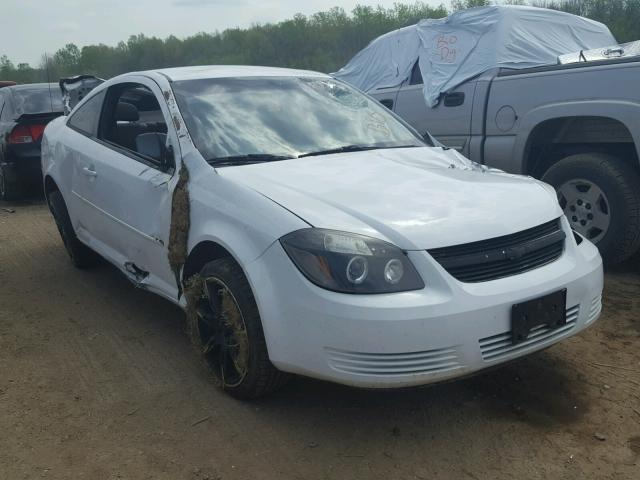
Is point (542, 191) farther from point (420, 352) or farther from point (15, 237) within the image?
point (15, 237)

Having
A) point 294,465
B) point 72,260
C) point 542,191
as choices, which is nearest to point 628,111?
point 542,191

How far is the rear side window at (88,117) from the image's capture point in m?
4.82

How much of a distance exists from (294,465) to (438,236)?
1116 millimetres

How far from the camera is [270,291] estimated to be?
270 centimetres

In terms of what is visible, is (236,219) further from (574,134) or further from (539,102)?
(574,134)

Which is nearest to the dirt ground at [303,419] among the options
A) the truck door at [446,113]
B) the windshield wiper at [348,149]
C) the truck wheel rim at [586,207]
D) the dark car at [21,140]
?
the truck wheel rim at [586,207]

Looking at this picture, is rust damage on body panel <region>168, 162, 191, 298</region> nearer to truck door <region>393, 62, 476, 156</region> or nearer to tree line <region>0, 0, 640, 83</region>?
truck door <region>393, 62, 476, 156</region>

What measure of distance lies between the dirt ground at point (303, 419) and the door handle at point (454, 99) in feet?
8.26

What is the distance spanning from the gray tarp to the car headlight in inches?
149

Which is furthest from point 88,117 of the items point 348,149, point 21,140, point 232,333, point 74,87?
point 74,87

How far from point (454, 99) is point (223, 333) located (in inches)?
146

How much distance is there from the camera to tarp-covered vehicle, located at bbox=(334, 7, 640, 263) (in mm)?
4680

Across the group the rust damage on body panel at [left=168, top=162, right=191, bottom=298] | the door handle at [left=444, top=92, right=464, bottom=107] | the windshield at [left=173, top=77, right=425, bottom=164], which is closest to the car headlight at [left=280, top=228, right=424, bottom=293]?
the rust damage on body panel at [left=168, top=162, right=191, bottom=298]

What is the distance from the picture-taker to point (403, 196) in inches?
118
